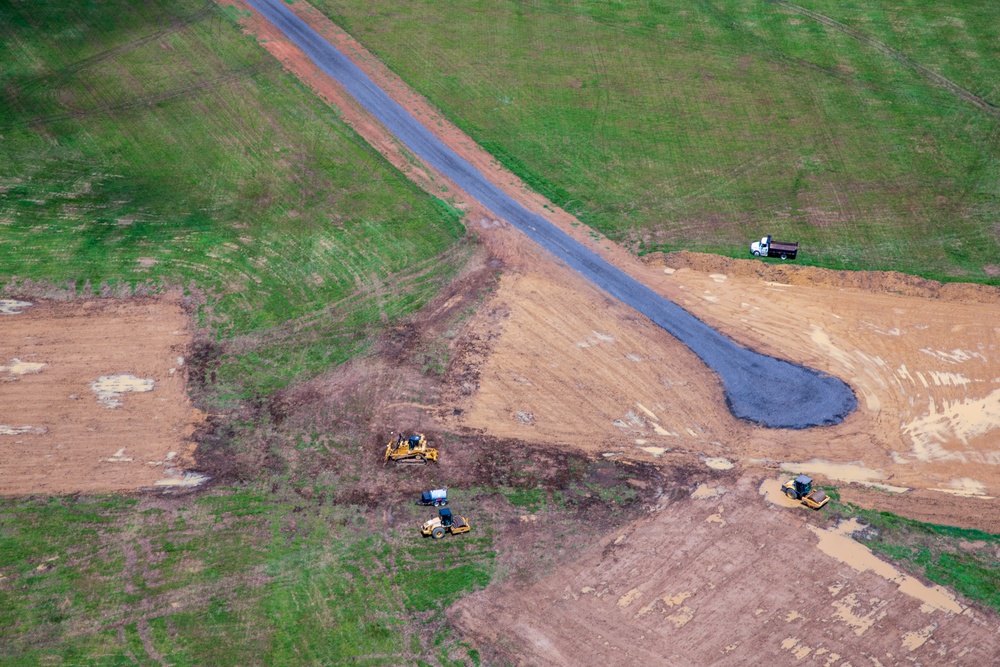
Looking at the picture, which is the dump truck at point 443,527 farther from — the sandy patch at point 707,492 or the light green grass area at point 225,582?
the sandy patch at point 707,492

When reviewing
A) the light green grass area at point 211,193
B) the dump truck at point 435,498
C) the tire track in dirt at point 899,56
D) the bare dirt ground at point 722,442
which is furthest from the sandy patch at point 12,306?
the tire track in dirt at point 899,56

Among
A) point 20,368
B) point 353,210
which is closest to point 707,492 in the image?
point 353,210

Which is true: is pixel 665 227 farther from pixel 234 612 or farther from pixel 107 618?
pixel 107 618

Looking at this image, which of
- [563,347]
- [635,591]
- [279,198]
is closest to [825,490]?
[635,591]

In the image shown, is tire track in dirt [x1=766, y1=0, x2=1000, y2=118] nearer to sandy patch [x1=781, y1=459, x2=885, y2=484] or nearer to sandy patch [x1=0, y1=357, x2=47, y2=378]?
sandy patch [x1=781, y1=459, x2=885, y2=484]

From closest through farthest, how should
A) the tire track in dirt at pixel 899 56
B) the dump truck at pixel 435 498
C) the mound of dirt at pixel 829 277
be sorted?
the dump truck at pixel 435 498, the mound of dirt at pixel 829 277, the tire track in dirt at pixel 899 56

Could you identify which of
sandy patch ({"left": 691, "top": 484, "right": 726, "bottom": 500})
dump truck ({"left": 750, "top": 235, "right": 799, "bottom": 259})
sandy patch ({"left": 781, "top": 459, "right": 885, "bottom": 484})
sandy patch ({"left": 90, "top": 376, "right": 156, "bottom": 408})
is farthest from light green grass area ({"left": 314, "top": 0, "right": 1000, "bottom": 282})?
sandy patch ({"left": 90, "top": 376, "right": 156, "bottom": 408})

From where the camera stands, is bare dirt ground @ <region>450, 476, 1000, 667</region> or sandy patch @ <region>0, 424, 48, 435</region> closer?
bare dirt ground @ <region>450, 476, 1000, 667</region>
